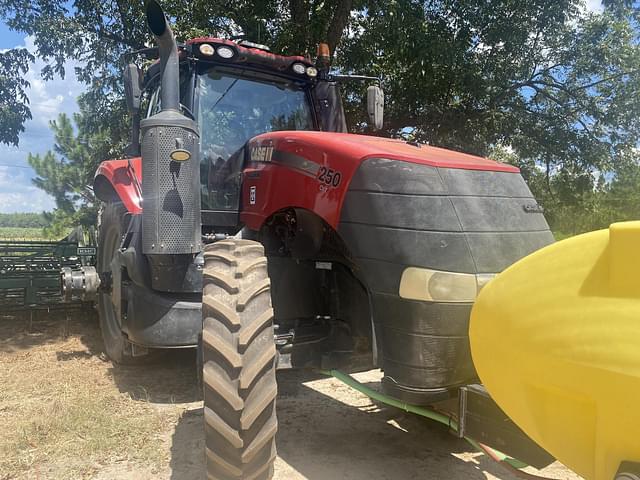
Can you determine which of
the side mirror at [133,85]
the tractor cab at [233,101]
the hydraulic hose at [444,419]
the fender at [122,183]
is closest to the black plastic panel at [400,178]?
the hydraulic hose at [444,419]

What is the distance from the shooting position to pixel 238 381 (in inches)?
94.2

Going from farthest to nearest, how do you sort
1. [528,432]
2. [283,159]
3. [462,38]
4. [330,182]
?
[462,38], [283,159], [330,182], [528,432]

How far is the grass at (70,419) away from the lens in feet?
10.3

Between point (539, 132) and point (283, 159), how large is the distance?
8.17 metres

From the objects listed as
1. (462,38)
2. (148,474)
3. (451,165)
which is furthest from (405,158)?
(462,38)

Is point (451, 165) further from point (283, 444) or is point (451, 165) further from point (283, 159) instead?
point (283, 444)

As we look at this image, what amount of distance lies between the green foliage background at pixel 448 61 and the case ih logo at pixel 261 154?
484 centimetres

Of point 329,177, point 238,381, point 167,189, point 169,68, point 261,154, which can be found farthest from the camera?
point 261,154

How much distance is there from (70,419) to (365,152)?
2.55 m

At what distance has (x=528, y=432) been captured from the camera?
1872 mm

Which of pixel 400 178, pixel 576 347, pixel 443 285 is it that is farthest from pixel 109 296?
pixel 576 347

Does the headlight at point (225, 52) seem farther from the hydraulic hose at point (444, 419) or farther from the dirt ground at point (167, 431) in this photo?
the dirt ground at point (167, 431)

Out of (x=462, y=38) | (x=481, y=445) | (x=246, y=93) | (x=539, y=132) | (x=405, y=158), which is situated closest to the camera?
(x=481, y=445)

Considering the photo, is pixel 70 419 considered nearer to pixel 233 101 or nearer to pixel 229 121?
pixel 229 121
